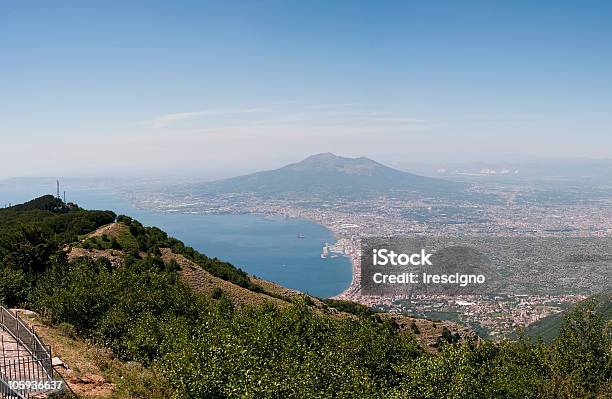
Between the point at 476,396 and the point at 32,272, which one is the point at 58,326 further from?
the point at 476,396

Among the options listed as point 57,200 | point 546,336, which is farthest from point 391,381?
point 57,200

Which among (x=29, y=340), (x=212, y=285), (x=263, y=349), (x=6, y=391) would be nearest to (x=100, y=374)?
(x=29, y=340)

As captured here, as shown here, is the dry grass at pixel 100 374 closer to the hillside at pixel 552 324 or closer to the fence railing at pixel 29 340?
the fence railing at pixel 29 340

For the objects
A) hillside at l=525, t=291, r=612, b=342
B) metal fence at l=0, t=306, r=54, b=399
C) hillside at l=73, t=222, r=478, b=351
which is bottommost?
hillside at l=525, t=291, r=612, b=342

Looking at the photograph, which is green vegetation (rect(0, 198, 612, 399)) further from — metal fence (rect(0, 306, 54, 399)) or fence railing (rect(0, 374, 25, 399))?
fence railing (rect(0, 374, 25, 399))

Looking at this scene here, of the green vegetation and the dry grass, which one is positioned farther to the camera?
the green vegetation

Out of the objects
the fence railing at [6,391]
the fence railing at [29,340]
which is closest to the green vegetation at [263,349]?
the fence railing at [29,340]

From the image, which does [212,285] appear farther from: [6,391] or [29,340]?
[6,391]

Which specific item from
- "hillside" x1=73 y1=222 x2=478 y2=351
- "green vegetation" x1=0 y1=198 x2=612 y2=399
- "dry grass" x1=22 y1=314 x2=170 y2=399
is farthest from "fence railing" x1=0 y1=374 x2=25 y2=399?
"hillside" x1=73 y1=222 x2=478 y2=351

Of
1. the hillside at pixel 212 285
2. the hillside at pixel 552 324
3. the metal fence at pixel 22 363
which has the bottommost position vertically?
the hillside at pixel 552 324
